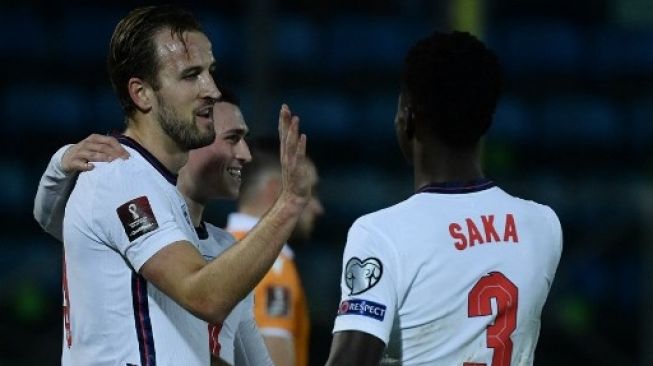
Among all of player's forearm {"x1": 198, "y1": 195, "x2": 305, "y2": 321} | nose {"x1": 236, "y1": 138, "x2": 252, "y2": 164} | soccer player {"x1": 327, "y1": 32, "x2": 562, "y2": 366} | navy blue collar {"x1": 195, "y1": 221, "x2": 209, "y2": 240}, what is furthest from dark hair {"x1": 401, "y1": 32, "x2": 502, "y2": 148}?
nose {"x1": 236, "y1": 138, "x2": 252, "y2": 164}

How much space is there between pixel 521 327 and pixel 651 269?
7883mm

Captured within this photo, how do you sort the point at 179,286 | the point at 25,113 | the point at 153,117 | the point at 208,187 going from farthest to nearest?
the point at 25,113, the point at 208,187, the point at 153,117, the point at 179,286

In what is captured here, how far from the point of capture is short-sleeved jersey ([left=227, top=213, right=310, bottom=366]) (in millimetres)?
6418

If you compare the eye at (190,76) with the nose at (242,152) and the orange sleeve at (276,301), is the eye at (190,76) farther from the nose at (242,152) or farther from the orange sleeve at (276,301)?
the orange sleeve at (276,301)

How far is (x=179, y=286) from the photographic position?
3.72 m

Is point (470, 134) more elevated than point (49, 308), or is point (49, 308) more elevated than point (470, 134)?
point (470, 134)

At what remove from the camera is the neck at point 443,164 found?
389 cm

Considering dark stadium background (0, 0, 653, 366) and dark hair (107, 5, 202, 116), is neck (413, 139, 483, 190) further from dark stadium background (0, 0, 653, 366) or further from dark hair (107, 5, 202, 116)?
dark stadium background (0, 0, 653, 366)

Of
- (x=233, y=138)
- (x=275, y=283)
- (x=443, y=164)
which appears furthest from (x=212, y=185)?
(x=443, y=164)

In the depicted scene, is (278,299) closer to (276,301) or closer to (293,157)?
(276,301)

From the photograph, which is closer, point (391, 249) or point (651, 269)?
point (391, 249)

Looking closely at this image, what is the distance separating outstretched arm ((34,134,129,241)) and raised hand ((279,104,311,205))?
49 cm

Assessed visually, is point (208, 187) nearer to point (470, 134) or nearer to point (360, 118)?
point (470, 134)

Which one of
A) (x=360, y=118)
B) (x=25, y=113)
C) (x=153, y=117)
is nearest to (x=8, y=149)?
(x=25, y=113)
